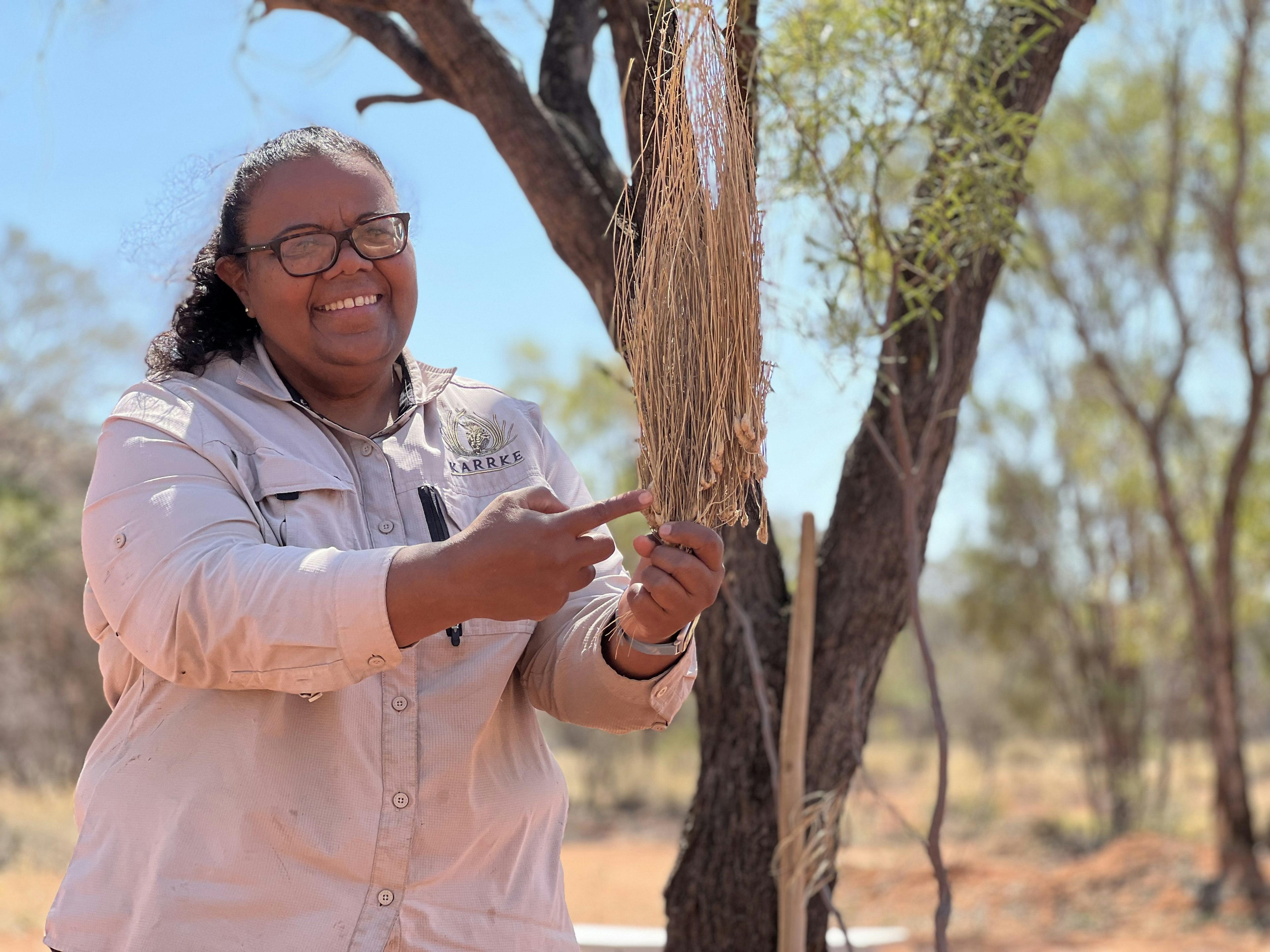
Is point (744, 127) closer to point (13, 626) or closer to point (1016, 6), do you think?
point (1016, 6)

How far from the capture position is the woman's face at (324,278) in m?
1.61

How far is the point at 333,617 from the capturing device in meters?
1.25

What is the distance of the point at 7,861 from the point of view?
312 inches

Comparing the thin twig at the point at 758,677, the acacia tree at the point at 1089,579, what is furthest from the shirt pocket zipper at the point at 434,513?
the acacia tree at the point at 1089,579

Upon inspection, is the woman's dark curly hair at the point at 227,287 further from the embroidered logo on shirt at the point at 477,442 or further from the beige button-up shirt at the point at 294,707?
the embroidered logo on shirt at the point at 477,442

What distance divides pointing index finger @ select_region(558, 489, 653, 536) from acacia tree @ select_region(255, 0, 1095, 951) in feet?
4.62

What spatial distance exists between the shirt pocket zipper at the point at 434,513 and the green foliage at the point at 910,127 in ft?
4.15

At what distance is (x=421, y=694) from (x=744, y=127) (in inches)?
33.7

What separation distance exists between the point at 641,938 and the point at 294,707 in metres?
3.43

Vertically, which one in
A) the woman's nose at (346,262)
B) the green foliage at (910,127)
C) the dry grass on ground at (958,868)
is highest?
the green foliage at (910,127)

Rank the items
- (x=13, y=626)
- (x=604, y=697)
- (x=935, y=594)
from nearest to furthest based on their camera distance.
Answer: (x=604, y=697) < (x=13, y=626) < (x=935, y=594)

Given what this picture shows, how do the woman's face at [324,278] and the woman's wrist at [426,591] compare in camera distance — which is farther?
the woman's face at [324,278]

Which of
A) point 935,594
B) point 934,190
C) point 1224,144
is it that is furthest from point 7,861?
point 935,594

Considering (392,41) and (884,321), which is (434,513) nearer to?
(884,321)
